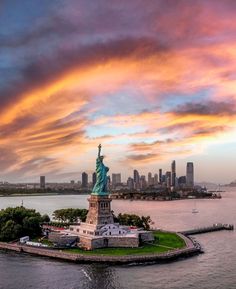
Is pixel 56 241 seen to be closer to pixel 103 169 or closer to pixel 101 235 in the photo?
pixel 101 235

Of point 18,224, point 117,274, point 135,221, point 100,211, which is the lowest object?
point 117,274

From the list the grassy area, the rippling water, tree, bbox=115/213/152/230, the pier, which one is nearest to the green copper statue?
the grassy area

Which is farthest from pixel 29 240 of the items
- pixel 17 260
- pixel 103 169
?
pixel 103 169

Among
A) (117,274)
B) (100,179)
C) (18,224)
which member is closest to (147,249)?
(117,274)

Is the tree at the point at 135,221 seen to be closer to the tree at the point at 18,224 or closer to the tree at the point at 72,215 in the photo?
the tree at the point at 72,215

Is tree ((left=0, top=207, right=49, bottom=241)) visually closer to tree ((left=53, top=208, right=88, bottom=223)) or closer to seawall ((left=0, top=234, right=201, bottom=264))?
seawall ((left=0, top=234, right=201, bottom=264))

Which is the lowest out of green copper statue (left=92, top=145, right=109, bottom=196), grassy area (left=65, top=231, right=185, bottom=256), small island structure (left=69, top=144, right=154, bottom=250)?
grassy area (left=65, top=231, right=185, bottom=256)

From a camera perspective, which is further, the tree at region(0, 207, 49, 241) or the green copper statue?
the tree at region(0, 207, 49, 241)

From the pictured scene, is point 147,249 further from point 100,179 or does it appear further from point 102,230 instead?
point 100,179
